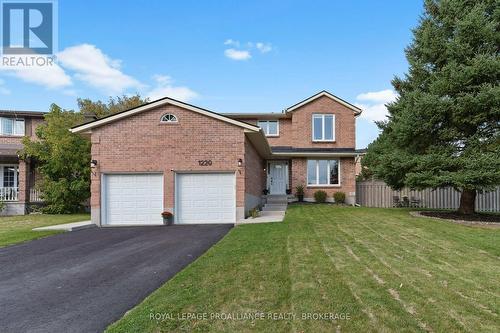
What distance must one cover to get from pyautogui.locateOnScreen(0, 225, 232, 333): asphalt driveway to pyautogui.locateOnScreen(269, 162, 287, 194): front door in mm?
12157

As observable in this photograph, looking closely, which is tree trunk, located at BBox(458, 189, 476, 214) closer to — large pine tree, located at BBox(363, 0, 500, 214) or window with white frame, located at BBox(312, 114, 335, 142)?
large pine tree, located at BBox(363, 0, 500, 214)

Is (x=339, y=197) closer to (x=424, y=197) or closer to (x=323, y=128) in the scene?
(x=323, y=128)

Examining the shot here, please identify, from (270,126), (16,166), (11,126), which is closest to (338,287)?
(270,126)

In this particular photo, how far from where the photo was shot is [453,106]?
A: 12250mm

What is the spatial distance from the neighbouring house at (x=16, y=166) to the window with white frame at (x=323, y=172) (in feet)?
58.1

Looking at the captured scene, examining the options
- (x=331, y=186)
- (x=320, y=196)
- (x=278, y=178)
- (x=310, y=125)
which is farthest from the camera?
(x=278, y=178)

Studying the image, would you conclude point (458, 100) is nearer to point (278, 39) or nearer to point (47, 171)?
point (278, 39)

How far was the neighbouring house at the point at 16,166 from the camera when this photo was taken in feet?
64.0

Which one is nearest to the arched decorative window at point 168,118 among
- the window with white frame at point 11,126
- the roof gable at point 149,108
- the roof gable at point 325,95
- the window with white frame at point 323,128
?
the roof gable at point 149,108

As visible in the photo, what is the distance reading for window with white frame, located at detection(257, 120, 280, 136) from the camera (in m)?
23.1

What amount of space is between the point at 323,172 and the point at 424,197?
6.37m

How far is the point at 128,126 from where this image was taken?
13602mm

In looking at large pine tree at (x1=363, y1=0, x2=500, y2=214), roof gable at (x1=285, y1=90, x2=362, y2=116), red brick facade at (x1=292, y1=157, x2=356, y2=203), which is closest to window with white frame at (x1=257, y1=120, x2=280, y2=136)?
roof gable at (x1=285, y1=90, x2=362, y2=116)

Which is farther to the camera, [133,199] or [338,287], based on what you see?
[133,199]
